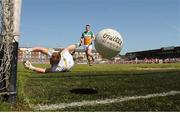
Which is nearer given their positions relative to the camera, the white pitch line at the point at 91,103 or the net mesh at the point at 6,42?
the net mesh at the point at 6,42

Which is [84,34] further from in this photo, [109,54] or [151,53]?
[151,53]

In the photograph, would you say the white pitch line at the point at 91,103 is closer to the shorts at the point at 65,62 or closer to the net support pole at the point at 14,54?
the net support pole at the point at 14,54

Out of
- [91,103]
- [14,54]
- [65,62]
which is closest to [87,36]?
[65,62]

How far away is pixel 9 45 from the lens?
528 cm

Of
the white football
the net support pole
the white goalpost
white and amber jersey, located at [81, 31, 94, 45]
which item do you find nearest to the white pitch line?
the net support pole

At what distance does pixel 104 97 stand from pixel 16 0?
8.09 ft

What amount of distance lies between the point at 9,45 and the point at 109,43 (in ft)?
21.2

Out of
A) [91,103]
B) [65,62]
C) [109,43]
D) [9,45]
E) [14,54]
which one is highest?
[109,43]

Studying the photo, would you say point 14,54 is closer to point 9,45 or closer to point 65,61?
point 9,45

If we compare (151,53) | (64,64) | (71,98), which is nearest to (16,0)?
(71,98)

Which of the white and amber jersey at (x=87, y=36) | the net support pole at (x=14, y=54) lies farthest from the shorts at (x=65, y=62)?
the white and amber jersey at (x=87, y=36)

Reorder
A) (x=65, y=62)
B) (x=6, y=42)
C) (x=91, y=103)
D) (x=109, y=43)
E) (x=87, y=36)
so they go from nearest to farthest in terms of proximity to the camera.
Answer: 1. (x=6, y=42)
2. (x=91, y=103)
3. (x=109, y=43)
4. (x=65, y=62)
5. (x=87, y=36)

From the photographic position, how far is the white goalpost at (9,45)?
5167 mm

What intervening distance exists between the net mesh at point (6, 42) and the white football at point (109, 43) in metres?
6.40
